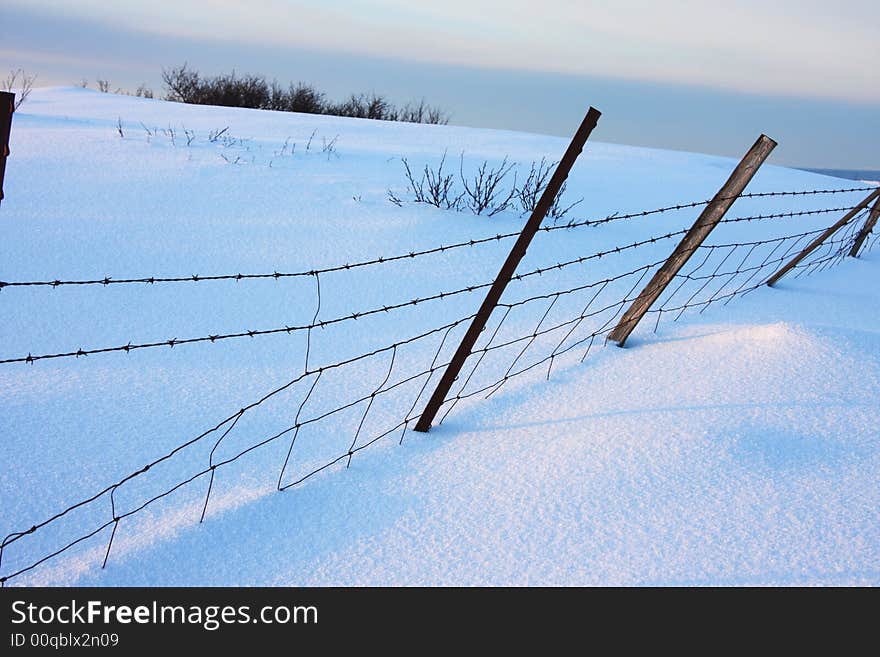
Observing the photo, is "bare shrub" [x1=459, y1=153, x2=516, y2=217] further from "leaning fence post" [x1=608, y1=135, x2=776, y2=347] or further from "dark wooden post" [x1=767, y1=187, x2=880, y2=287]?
"leaning fence post" [x1=608, y1=135, x2=776, y2=347]

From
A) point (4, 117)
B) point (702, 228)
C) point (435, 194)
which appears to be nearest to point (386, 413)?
point (702, 228)

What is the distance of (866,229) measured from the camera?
7449 mm

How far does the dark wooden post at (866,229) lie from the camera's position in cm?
700

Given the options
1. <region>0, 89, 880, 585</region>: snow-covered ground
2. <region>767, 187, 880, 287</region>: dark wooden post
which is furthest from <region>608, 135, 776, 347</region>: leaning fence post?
<region>767, 187, 880, 287</region>: dark wooden post

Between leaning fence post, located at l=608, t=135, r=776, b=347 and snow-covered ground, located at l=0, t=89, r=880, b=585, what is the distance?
19 cm

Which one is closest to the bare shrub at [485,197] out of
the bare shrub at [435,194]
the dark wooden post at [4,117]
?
the bare shrub at [435,194]

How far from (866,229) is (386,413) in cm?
586

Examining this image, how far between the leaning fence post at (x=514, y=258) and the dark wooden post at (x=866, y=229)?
507 centimetres

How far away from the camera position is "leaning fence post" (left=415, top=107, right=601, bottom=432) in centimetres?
310

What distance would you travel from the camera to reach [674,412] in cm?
360

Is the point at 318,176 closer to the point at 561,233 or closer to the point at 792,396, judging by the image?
the point at 561,233
